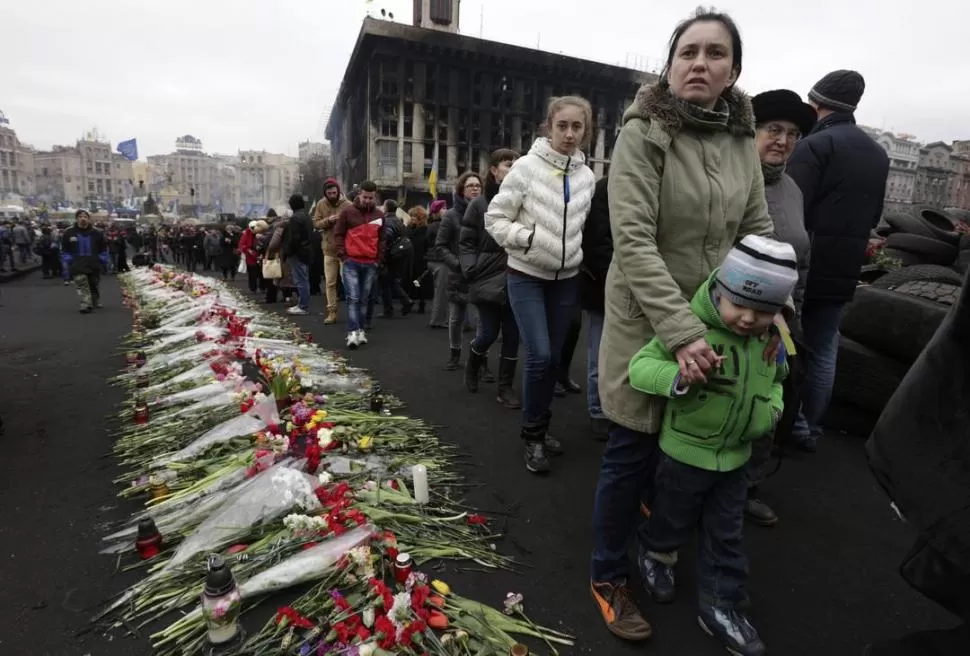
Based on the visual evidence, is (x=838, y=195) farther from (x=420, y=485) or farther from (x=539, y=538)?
(x=420, y=485)

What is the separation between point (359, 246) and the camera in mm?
7016

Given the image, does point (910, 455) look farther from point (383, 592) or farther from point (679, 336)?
point (383, 592)

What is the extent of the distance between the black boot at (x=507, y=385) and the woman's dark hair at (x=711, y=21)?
9.27 feet

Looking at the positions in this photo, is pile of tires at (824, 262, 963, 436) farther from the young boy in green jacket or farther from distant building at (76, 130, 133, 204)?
distant building at (76, 130, 133, 204)

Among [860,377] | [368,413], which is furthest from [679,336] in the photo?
[860,377]

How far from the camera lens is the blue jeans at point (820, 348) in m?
3.51

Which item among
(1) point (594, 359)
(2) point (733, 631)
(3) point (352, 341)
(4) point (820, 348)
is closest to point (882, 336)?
(4) point (820, 348)

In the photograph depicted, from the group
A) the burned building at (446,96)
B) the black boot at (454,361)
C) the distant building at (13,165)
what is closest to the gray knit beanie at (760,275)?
the black boot at (454,361)

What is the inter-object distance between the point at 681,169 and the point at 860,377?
3.20 m

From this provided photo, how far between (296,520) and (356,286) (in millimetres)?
4832

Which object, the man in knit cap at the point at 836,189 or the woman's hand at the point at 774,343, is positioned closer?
the woman's hand at the point at 774,343

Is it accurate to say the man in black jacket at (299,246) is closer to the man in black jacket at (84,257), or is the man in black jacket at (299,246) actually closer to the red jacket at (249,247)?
the red jacket at (249,247)

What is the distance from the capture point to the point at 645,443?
2029mm

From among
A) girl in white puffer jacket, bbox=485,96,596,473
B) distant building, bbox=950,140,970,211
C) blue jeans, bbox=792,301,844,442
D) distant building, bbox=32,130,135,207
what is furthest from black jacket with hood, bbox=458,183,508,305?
distant building, bbox=32,130,135,207
